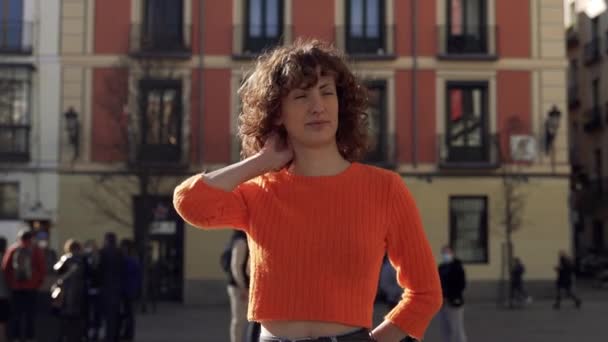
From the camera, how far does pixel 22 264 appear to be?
13398mm

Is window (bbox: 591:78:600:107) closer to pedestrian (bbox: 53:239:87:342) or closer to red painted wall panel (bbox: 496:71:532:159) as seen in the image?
red painted wall panel (bbox: 496:71:532:159)

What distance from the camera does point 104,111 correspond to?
2891 cm

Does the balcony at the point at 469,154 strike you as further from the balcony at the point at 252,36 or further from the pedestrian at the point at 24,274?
the pedestrian at the point at 24,274

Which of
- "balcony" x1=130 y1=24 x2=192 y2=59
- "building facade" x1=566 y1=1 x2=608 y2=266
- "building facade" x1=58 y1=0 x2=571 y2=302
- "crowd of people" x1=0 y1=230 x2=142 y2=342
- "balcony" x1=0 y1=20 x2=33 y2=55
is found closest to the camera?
"crowd of people" x1=0 y1=230 x2=142 y2=342

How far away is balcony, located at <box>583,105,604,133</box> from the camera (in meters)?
46.6

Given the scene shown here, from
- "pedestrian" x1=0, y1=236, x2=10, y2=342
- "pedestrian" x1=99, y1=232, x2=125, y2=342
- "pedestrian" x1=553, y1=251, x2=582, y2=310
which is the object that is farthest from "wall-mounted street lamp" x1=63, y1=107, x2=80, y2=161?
"pedestrian" x1=553, y1=251, x2=582, y2=310

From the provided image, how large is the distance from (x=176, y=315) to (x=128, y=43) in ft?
33.5

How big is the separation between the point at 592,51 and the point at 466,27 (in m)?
→ 19.9

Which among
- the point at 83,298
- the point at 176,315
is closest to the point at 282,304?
the point at 83,298

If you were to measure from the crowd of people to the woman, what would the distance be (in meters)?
10.9

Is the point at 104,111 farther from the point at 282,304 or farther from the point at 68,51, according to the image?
the point at 282,304

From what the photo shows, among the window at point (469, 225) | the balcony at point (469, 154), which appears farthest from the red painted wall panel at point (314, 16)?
the window at point (469, 225)

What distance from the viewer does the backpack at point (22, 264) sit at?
13383 millimetres

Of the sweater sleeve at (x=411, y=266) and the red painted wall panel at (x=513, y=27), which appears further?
the red painted wall panel at (x=513, y=27)
